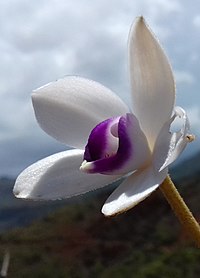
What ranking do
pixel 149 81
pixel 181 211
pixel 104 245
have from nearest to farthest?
pixel 181 211 < pixel 149 81 < pixel 104 245

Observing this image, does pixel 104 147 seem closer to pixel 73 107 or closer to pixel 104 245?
pixel 73 107

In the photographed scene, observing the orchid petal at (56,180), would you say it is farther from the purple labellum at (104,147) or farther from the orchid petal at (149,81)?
the orchid petal at (149,81)

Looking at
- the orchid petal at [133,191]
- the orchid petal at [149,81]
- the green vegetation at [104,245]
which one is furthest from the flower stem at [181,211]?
the green vegetation at [104,245]

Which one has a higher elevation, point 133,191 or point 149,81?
point 149,81

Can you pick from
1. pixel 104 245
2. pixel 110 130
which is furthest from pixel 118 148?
pixel 104 245

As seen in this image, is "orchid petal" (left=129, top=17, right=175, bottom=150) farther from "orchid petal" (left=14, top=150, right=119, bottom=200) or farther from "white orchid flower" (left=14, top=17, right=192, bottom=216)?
"orchid petal" (left=14, top=150, right=119, bottom=200)

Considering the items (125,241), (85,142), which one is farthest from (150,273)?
(85,142)

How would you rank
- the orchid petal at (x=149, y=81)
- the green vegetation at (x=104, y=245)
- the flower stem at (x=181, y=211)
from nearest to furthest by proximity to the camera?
the flower stem at (x=181, y=211), the orchid petal at (x=149, y=81), the green vegetation at (x=104, y=245)

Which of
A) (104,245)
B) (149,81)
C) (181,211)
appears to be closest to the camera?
(181,211)
